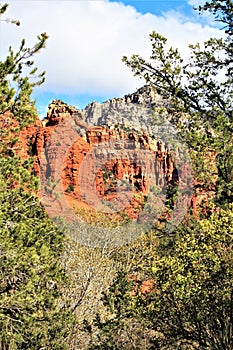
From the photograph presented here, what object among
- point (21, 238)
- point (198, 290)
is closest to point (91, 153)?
point (21, 238)

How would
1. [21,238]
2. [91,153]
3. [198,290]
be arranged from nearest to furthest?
[198,290] < [21,238] < [91,153]

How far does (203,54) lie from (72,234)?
43.3ft

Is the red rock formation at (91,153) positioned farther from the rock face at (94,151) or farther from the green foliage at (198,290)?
the green foliage at (198,290)

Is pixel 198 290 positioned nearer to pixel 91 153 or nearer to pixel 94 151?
pixel 91 153

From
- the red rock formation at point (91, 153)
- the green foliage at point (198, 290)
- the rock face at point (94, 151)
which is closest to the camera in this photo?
the green foliage at point (198, 290)

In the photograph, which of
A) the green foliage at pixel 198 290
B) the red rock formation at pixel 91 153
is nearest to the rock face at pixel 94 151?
the red rock formation at pixel 91 153

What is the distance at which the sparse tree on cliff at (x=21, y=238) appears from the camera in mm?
7641

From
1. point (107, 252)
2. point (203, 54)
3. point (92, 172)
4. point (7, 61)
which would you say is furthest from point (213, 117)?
point (92, 172)

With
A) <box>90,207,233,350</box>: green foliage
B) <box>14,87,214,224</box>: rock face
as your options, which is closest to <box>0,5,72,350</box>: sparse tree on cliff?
<box>90,207,233,350</box>: green foliage

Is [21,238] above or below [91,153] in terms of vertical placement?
below

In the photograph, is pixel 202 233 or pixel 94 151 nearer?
pixel 202 233

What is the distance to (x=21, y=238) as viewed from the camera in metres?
8.39

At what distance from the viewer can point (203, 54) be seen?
8844 millimetres

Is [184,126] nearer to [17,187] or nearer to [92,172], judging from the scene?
[17,187]
